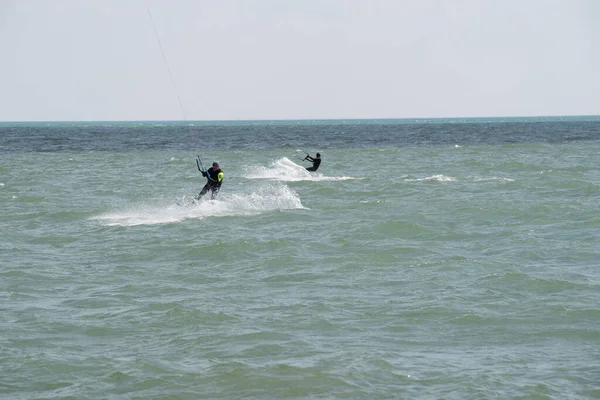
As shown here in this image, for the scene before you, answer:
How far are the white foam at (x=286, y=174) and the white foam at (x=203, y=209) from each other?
30.7 ft

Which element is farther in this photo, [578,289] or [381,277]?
[381,277]

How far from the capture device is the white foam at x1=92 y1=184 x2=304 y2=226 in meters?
24.0

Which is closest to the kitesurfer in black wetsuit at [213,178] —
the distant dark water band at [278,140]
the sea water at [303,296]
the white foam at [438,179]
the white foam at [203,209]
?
the white foam at [203,209]

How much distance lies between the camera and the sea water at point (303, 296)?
10.4m

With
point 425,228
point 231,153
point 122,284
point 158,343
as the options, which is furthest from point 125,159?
point 158,343

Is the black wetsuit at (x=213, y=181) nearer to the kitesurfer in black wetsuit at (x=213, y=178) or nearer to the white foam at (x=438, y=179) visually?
the kitesurfer in black wetsuit at (x=213, y=178)

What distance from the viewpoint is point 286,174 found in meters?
40.2

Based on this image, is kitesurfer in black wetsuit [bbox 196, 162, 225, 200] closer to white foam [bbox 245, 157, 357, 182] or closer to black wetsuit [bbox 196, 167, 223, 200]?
black wetsuit [bbox 196, 167, 223, 200]

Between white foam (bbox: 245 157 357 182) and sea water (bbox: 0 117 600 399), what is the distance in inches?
303

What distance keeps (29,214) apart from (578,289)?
57.1ft

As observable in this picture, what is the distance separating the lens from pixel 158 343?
11.9 m

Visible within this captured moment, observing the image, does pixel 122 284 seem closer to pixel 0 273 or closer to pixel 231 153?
pixel 0 273

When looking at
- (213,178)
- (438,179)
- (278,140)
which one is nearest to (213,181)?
(213,178)

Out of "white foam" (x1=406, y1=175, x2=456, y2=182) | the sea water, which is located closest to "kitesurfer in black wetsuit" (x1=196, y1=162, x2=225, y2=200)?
the sea water
